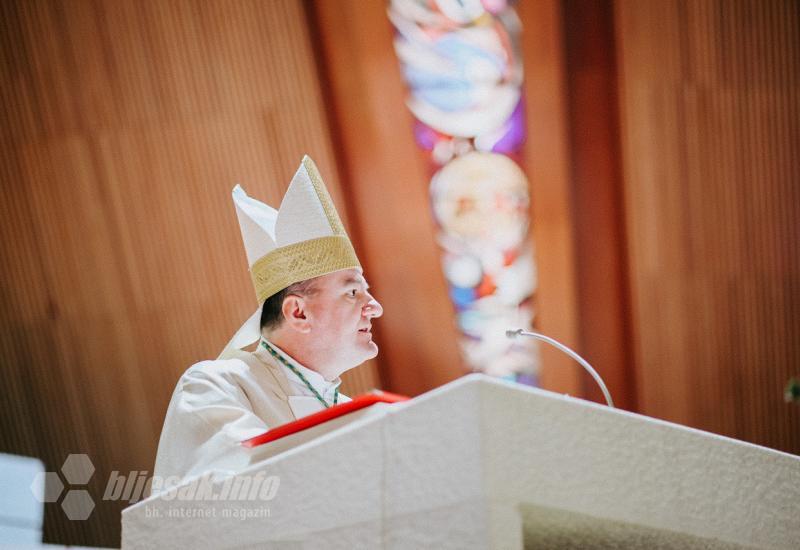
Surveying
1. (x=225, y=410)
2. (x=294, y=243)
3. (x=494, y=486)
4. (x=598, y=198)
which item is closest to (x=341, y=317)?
(x=294, y=243)

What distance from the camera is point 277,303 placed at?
219cm

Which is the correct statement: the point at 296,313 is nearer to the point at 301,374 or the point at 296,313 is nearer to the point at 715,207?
the point at 301,374

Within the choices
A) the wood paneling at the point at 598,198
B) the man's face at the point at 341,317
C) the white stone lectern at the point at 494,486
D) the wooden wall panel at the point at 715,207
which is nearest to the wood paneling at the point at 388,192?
the wood paneling at the point at 598,198

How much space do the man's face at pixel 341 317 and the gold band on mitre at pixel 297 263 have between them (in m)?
0.04

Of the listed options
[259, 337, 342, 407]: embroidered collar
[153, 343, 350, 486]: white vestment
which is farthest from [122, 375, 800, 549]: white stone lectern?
[259, 337, 342, 407]: embroidered collar

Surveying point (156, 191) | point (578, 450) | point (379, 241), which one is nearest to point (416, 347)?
point (379, 241)

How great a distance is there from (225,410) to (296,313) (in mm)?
718

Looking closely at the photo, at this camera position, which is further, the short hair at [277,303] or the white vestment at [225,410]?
the short hair at [277,303]

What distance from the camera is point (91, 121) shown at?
515 centimetres

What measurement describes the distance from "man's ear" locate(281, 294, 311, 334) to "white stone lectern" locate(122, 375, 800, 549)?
40.2 inches

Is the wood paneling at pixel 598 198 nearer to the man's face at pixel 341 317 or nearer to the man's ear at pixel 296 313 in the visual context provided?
the man's face at pixel 341 317

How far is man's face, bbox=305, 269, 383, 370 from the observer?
Result: 2146 mm

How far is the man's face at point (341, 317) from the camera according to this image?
2.15m

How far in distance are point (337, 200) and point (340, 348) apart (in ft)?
11.1
